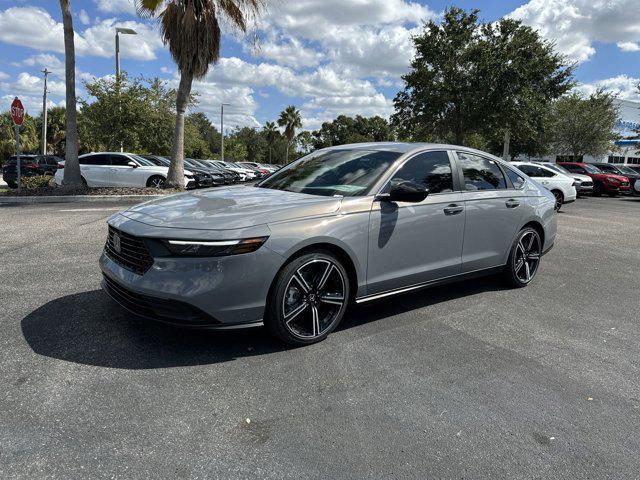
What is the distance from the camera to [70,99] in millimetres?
14211

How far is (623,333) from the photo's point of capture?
169 inches

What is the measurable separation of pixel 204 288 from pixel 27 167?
71.9ft

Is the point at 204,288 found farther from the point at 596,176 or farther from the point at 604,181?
the point at 596,176

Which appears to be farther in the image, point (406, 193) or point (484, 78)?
point (484, 78)

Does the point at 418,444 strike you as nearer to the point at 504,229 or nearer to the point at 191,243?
the point at 191,243

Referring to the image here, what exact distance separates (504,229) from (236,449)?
149 inches

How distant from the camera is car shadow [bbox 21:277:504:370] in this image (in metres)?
3.38

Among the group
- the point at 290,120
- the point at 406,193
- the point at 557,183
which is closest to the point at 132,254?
the point at 406,193

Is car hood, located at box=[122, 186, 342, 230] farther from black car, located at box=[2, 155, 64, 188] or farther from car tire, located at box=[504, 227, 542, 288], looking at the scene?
black car, located at box=[2, 155, 64, 188]

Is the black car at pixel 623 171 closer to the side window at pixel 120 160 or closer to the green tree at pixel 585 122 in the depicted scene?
the green tree at pixel 585 122

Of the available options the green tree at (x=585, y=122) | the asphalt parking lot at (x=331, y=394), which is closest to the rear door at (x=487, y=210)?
the asphalt parking lot at (x=331, y=394)

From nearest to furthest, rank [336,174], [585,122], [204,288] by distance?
[204,288]
[336,174]
[585,122]

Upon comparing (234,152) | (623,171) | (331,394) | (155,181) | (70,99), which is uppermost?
(234,152)

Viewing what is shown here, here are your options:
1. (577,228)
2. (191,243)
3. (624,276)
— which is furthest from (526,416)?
(577,228)
